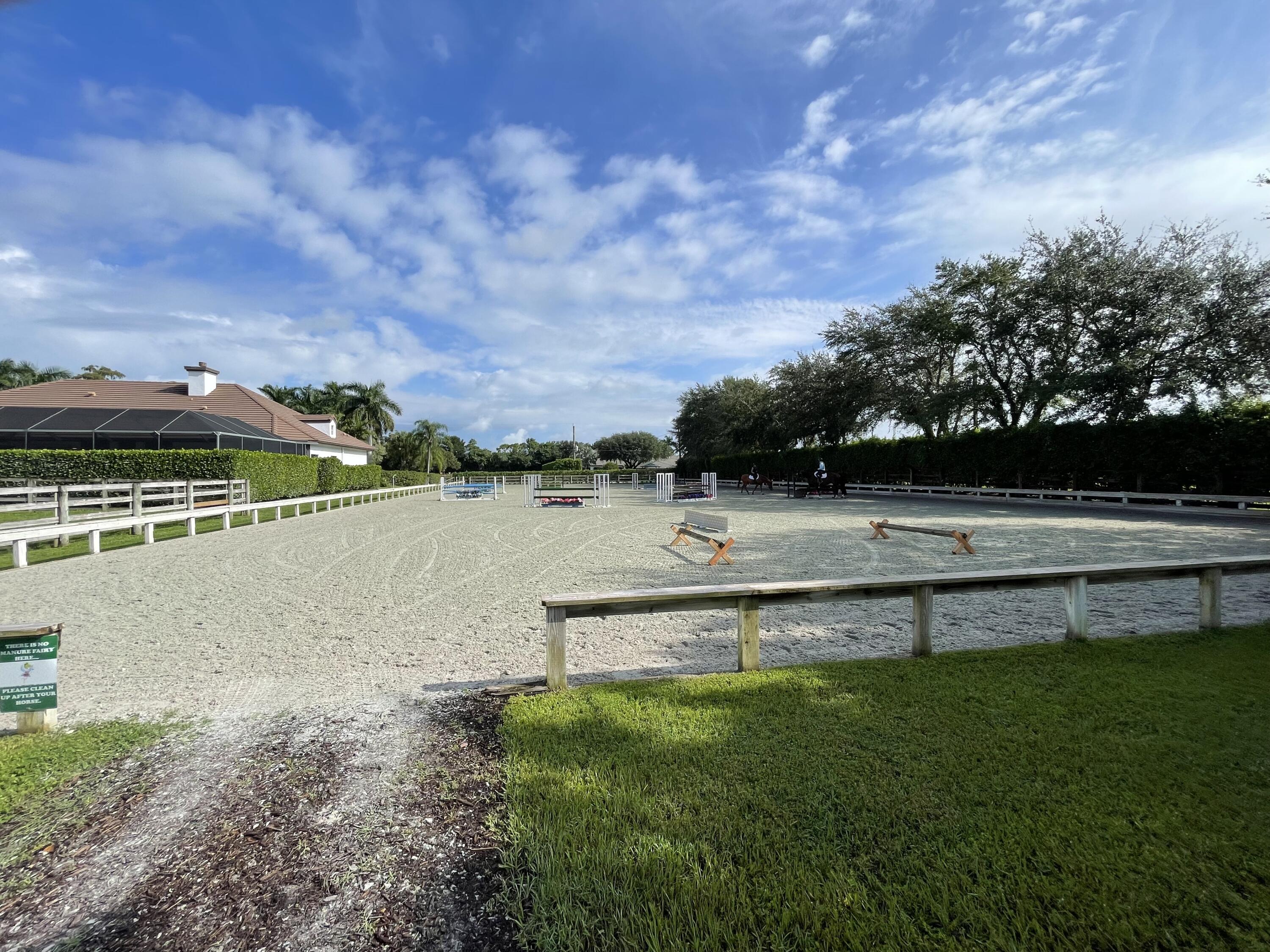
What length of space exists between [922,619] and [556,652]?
9.48ft

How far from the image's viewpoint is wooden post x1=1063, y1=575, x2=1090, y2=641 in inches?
182

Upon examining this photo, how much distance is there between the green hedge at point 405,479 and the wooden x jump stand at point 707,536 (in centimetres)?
2967

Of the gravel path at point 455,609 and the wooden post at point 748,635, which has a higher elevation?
the wooden post at point 748,635

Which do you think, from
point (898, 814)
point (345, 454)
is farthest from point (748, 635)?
point (345, 454)

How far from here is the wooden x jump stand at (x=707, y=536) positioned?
30.0ft

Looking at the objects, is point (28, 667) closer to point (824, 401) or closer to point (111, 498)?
point (111, 498)

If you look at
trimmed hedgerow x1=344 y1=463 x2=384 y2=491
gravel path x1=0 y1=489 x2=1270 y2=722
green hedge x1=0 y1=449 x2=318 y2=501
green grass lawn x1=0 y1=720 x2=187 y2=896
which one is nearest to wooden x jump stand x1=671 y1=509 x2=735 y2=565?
gravel path x1=0 y1=489 x2=1270 y2=722

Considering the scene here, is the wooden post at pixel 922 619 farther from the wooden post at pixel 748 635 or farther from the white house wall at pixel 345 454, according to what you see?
the white house wall at pixel 345 454

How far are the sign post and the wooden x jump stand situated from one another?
24.3 feet

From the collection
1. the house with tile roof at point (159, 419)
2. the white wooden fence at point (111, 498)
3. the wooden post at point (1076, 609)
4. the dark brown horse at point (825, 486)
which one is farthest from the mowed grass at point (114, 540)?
the dark brown horse at point (825, 486)

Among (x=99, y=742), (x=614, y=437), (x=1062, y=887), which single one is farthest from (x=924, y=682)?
(x=614, y=437)

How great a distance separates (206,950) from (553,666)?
7.35 feet

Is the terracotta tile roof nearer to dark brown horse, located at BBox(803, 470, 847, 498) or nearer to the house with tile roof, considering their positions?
the house with tile roof

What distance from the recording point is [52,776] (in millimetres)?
2924
